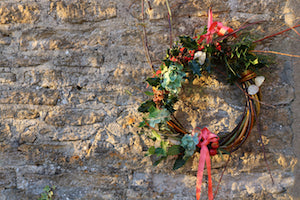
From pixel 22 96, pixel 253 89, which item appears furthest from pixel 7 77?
pixel 253 89

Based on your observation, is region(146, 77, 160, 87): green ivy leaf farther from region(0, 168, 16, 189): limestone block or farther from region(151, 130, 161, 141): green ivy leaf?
region(0, 168, 16, 189): limestone block

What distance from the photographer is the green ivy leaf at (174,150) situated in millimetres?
1376

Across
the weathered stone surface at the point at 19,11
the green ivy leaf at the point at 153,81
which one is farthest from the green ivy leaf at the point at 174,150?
the weathered stone surface at the point at 19,11

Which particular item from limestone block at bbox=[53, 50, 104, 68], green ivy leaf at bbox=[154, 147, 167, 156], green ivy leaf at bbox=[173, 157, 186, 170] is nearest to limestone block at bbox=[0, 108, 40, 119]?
limestone block at bbox=[53, 50, 104, 68]

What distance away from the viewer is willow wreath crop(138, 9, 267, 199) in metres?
1.35

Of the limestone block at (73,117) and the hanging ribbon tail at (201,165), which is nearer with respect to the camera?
the hanging ribbon tail at (201,165)

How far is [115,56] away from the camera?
1.59m

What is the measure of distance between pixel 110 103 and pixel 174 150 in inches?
20.2

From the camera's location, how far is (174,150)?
138 cm

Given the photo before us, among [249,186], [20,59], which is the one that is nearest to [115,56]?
[20,59]

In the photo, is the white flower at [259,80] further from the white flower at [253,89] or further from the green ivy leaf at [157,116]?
the green ivy leaf at [157,116]

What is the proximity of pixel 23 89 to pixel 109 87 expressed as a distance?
57 cm

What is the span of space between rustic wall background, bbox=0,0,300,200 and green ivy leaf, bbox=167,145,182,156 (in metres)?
0.19

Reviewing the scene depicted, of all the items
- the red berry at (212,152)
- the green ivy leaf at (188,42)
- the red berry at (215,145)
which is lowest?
the red berry at (212,152)
